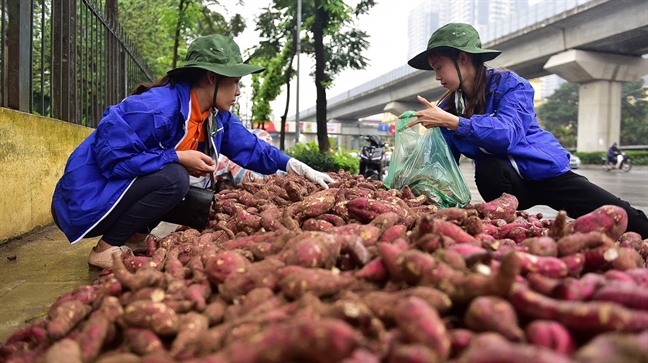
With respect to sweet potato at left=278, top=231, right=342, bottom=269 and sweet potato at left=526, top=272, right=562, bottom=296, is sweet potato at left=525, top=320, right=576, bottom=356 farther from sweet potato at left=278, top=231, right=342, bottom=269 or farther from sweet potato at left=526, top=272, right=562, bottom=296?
sweet potato at left=278, top=231, right=342, bottom=269

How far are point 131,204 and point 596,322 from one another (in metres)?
2.58

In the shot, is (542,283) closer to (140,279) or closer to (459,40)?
Answer: (140,279)

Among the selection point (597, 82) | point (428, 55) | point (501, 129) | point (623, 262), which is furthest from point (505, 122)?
point (597, 82)

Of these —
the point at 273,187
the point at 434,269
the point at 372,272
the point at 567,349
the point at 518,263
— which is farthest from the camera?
the point at 273,187

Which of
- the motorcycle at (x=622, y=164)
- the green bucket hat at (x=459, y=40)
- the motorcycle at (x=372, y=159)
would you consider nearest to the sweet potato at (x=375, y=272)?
the green bucket hat at (x=459, y=40)

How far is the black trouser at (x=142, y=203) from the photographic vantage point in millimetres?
2953

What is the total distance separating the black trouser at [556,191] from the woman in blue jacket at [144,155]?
1.92m

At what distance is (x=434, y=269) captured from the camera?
1445mm

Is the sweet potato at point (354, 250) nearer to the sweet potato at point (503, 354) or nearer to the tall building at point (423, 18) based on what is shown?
the sweet potato at point (503, 354)

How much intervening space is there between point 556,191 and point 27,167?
4.19 m

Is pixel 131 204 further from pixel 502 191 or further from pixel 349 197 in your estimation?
pixel 502 191

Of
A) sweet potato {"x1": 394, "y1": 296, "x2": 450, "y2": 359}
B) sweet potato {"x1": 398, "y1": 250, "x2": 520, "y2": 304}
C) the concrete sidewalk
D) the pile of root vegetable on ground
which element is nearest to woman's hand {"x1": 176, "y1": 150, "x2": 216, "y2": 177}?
the concrete sidewalk

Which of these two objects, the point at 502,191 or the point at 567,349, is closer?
the point at 567,349

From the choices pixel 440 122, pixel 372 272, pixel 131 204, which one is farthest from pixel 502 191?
pixel 131 204
